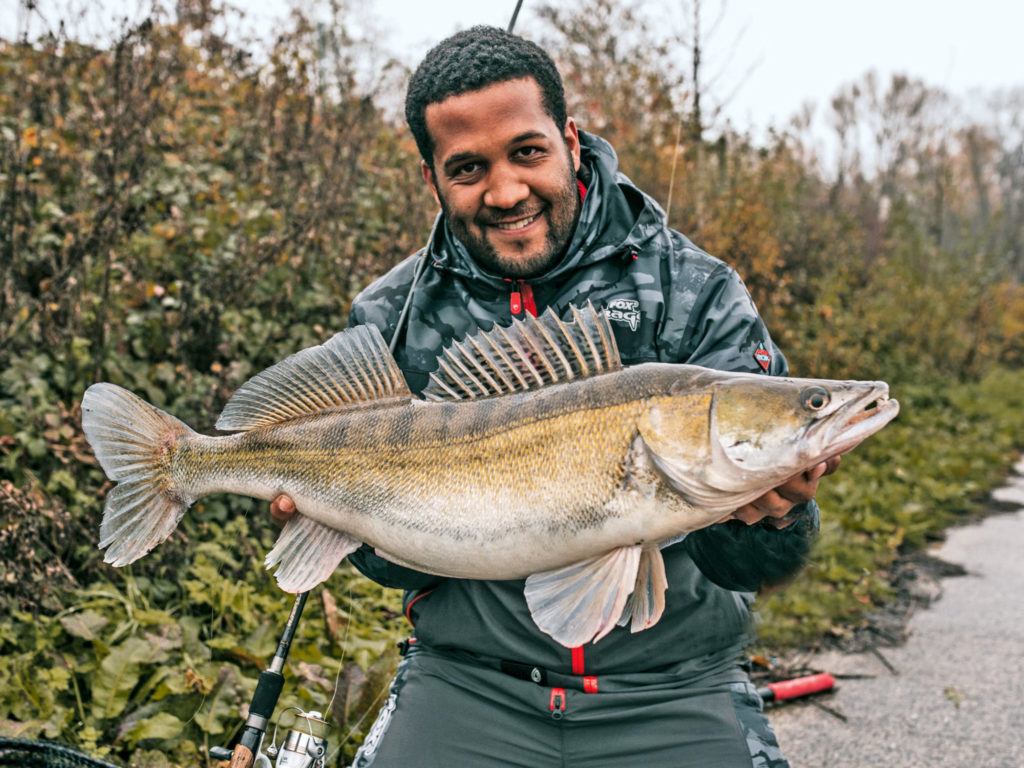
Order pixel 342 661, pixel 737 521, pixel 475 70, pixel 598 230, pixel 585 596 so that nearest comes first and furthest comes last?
pixel 585 596
pixel 737 521
pixel 475 70
pixel 598 230
pixel 342 661

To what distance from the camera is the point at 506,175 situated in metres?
2.68

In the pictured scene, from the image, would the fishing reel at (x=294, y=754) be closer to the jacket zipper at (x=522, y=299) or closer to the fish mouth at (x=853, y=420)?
the jacket zipper at (x=522, y=299)

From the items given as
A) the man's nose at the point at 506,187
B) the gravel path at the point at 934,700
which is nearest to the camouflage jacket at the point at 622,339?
the man's nose at the point at 506,187

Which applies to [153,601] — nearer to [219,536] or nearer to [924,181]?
[219,536]

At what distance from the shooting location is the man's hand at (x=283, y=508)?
2.49m

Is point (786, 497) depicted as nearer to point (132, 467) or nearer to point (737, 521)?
point (737, 521)

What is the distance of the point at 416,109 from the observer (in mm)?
2818

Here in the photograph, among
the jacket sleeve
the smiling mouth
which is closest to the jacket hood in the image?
the smiling mouth

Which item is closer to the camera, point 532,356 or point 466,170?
point 532,356

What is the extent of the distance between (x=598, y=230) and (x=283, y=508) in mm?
1344

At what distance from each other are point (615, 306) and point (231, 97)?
613cm

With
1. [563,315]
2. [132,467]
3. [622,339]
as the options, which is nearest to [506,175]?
[563,315]

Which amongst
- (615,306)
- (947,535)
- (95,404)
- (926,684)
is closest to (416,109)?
(615,306)

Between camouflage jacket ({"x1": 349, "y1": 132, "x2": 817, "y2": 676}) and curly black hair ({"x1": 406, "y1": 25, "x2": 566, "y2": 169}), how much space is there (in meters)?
0.32
